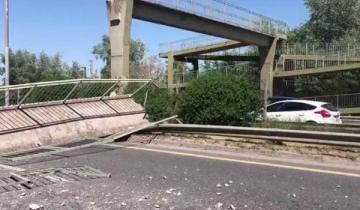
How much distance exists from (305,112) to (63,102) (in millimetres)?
13008

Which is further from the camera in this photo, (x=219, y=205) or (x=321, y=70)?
(x=321, y=70)

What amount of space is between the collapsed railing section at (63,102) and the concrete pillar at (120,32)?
2081cm

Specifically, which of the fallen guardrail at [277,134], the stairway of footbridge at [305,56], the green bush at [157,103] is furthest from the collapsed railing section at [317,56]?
the fallen guardrail at [277,134]

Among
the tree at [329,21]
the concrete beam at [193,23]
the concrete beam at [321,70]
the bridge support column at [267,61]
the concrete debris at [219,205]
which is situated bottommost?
the concrete debris at [219,205]

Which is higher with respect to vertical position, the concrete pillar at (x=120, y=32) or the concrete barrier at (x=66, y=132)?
the concrete pillar at (x=120, y=32)

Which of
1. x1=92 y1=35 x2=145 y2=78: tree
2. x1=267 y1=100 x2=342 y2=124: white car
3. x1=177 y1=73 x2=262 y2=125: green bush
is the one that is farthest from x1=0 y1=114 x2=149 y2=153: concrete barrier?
x1=92 y1=35 x2=145 y2=78: tree

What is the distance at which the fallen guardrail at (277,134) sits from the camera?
33.7 ft

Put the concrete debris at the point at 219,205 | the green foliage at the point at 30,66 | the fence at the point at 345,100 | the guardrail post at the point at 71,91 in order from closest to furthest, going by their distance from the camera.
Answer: the concrete debris at the point at 219,205 < the guardrail post at the point at 71,91 < the fence at the point at 345,100 < the green foliage at the point at 30,66

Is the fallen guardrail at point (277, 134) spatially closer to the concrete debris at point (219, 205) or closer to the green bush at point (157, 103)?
the green bush at point (157, 103)

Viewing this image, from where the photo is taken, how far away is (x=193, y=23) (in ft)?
152

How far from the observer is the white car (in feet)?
76.9

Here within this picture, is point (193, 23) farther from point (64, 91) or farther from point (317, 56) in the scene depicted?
point (64, 91)

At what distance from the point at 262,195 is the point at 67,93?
26.5 ft

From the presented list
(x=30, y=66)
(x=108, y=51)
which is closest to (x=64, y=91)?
(x=30, y=66)
